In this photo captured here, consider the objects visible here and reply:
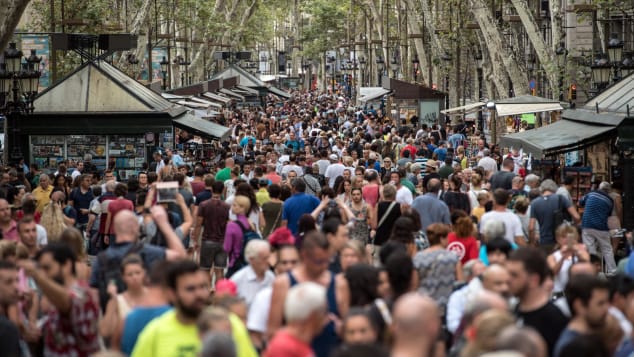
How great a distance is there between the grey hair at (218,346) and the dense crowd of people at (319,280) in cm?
1

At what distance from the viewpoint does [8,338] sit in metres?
8.01

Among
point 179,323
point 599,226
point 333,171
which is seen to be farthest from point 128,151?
point 179,323

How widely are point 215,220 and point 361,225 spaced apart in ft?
5.59

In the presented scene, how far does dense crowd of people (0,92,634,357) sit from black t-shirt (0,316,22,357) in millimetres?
13

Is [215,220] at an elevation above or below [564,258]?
above

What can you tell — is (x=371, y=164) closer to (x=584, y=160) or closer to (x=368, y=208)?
(x=584, y=160)

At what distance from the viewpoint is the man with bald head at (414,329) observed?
6086 millimetres

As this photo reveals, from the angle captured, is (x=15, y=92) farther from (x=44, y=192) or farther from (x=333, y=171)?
(x=44, y=192)

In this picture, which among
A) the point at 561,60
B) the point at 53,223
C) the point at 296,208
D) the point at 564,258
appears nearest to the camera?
the point at 564,258

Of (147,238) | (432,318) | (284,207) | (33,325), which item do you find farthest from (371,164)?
(432,318)

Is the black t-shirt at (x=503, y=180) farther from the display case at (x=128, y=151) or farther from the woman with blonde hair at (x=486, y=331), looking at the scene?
the woman with blonde hair at (x=486, y=331)

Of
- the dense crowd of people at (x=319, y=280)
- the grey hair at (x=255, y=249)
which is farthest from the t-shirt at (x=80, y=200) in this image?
the grey hair at (x=255, y=249)

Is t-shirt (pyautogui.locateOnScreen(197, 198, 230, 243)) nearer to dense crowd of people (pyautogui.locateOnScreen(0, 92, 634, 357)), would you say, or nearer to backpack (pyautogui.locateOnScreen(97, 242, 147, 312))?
dense crowd of people (pyautogui.locateOnScreen(0, 92, 634, 357))

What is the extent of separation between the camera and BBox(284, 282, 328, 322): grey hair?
7.06 metres
